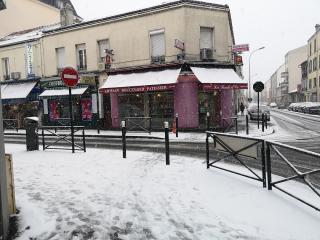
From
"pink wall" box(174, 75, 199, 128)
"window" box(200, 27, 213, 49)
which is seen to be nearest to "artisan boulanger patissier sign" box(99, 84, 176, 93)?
"pink wall" box(174, 75, 199, 128)

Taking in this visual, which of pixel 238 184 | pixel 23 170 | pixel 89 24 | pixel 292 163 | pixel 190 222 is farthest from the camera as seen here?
pixel 89 24

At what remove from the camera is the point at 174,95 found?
17.1 m

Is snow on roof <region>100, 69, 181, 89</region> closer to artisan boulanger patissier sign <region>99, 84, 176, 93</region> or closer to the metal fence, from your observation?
artisan boulanger patissier sign <region>99, 84, 176, 93</region>

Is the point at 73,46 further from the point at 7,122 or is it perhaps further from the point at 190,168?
the point at 190,168

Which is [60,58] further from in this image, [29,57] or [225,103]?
[225,103]

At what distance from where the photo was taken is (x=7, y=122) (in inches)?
870

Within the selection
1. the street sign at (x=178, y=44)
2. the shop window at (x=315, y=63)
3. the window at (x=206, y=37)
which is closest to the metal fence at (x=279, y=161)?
the street sign at (x=178, y=44)

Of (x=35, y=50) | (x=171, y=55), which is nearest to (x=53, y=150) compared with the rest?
(x=171, y=55)

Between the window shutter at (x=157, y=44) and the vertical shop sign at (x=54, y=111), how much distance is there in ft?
27.3

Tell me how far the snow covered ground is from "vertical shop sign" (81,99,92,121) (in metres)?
12.9

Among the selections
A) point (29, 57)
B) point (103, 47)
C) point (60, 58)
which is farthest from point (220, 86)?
point (29, 57)

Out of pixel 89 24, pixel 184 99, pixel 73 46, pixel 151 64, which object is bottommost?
pixel 184 99

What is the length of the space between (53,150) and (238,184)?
22.7 feet

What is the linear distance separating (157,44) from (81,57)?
573 cm
